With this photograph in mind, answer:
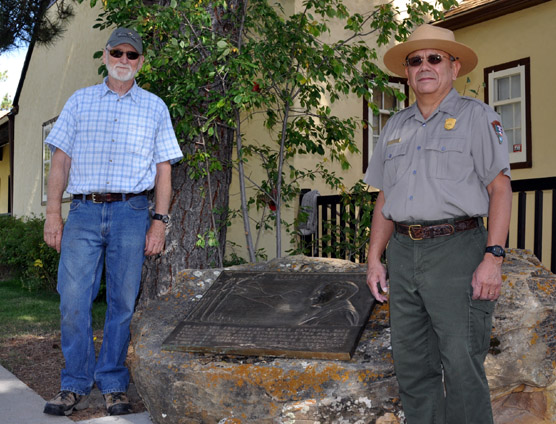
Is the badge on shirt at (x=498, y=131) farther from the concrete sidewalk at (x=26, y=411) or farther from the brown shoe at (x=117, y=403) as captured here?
the brown shoe at (x=117, y=403)

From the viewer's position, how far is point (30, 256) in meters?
10.3

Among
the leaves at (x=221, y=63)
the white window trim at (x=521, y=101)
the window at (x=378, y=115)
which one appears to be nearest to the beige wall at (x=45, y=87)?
the window at (x=378, y=115)

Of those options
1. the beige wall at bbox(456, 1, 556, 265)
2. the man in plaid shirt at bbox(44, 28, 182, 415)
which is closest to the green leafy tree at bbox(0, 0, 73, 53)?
the man in plaid shirt at bbox(44, 28, 182, 415)

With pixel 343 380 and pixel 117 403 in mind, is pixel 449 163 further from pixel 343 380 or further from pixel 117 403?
pixel 117 403

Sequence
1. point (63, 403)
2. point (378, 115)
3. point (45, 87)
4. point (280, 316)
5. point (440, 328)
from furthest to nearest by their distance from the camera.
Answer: point (45, 87), point (378, 115), point (63, 403), point (280, 316), point (440, 328)

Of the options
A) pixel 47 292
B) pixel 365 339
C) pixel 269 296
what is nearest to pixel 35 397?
pixel 269 296

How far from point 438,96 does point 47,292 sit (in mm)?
8378

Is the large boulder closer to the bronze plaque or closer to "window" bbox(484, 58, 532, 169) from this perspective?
the bronze plaque

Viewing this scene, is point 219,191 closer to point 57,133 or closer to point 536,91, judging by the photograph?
point 57,133

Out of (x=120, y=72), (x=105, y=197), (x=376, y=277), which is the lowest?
(x=376, y=277)

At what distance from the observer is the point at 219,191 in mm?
5594

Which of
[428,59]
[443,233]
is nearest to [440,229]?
[443,233]

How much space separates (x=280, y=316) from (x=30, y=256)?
25.1 feet

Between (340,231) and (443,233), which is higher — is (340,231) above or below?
A: below
